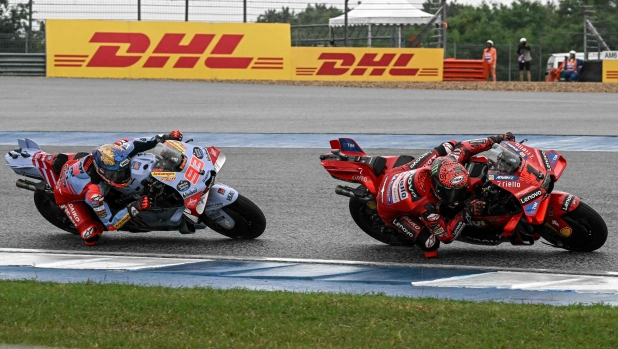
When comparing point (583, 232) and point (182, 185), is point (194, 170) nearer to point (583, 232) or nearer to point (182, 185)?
point (182, 185)

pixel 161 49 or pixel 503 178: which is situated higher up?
pixel 161 49

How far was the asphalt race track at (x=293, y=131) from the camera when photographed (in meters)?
8.54

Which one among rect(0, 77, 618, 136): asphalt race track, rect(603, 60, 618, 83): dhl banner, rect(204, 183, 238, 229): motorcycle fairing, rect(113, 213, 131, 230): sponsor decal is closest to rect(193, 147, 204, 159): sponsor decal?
rect(204, 183, 238, 229): motorcycle fairing

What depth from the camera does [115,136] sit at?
15828 millimetres

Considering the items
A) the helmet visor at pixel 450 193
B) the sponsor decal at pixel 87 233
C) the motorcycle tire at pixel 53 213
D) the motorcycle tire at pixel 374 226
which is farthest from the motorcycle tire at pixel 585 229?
the motorcycle tire at pixel 53 213

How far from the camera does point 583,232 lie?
797 cm

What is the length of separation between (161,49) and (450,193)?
20.6m

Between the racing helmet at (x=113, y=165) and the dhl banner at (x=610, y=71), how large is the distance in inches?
994

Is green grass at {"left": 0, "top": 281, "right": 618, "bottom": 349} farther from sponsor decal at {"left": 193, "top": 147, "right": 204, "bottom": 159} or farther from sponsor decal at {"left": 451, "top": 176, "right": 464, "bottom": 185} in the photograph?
sponsor decal at {"left": 193, "top": 147, "right": 204, "bottom": 159}

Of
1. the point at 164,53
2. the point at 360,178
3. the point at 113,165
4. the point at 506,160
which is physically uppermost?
the point at 164,53

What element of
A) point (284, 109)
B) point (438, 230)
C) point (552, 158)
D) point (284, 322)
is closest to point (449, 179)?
point (438, 230)

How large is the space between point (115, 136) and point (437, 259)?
349 inches

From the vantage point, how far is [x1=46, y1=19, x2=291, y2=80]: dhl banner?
2673 cm

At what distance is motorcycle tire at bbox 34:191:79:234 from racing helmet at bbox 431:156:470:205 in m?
3.52
